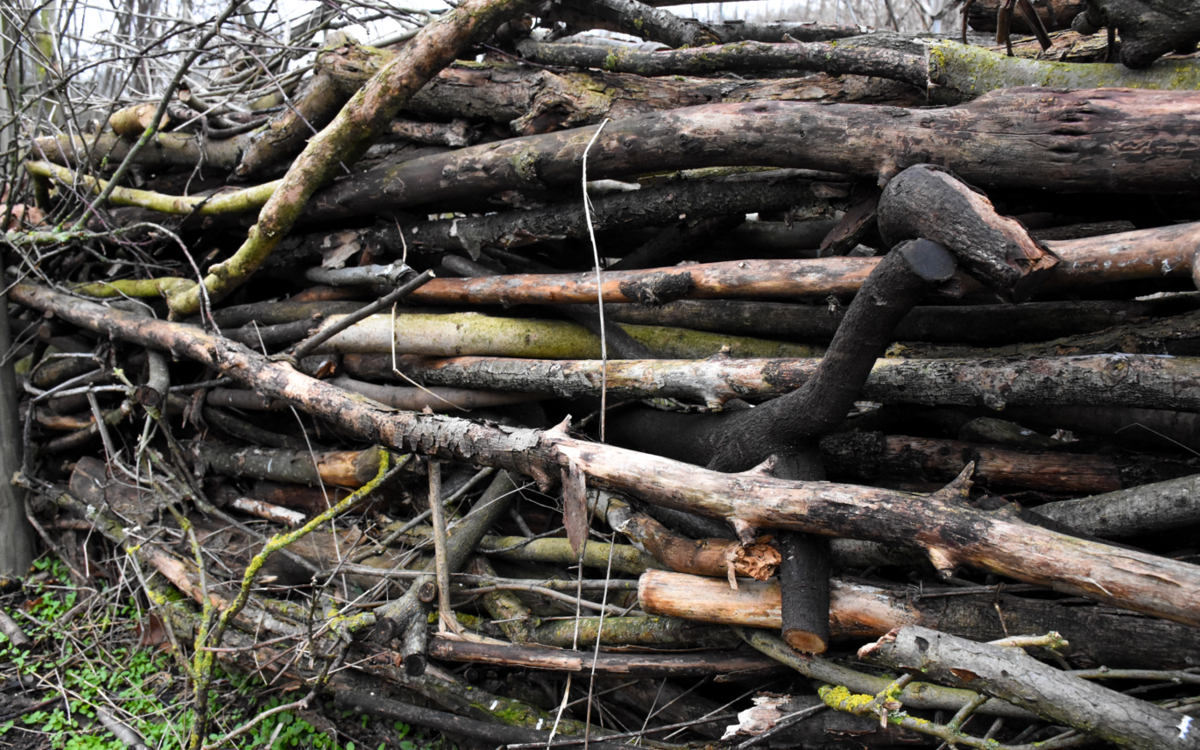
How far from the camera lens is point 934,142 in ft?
7.86

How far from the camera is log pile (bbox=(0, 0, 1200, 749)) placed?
1996mm

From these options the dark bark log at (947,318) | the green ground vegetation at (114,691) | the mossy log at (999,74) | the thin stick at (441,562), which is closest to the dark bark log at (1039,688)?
the dark bark log at (947,318)

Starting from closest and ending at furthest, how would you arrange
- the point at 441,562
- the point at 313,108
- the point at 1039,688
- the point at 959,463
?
the point at 1039,688 → the point at 959,463 → the point at 441,562 → the point at 313,108

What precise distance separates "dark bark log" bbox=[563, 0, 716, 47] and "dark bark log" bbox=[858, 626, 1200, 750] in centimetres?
306

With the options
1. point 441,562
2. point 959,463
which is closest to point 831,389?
point 959,463

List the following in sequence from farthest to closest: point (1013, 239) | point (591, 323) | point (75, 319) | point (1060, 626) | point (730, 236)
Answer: point (75, 319) → point (730, 236) → point (591, 323) → point (1060, 626) → point (1013, 239)

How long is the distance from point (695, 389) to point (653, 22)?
6.99 feet

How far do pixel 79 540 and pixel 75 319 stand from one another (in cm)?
151

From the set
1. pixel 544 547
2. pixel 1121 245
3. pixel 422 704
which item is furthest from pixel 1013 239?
pixel 422 704

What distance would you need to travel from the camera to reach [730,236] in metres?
3.58

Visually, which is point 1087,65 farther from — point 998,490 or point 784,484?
point 784,484

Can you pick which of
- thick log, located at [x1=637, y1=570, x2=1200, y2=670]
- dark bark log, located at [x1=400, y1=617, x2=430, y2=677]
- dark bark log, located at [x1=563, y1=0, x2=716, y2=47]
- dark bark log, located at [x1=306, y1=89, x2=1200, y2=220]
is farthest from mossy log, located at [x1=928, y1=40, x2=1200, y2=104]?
dark bark log, located at [x1=400, y1=617, x2=430, y2=677]

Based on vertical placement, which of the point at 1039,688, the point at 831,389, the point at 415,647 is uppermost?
the point at 831,389

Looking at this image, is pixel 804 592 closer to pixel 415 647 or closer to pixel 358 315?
pixel 415 647
